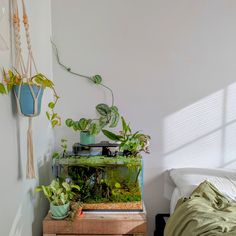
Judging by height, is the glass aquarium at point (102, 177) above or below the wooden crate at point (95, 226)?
above

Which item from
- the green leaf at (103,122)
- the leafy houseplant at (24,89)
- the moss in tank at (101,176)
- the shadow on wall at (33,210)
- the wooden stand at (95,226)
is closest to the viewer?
the leafy houseplant at (24,89)

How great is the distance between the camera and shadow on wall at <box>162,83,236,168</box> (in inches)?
87.1

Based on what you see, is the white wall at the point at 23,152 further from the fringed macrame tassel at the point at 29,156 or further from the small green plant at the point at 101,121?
the small green plant at the point at 101,121

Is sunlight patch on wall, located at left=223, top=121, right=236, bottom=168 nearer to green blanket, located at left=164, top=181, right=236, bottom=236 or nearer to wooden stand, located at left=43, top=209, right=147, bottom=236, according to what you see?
green blanket, located at left=164, top=181, right=236, bottom=236

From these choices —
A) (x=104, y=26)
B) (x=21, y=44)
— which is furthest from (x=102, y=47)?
(x=21, y=44)

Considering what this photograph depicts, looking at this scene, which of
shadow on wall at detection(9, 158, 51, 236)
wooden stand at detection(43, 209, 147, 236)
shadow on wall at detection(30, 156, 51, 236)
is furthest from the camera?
shadow on wall at detection(30, 156, 51, 236)

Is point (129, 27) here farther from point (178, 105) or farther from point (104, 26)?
point (178, 105)

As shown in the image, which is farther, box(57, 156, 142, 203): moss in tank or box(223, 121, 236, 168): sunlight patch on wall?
box(223, 121, 236, 168): sunlight patch on wall

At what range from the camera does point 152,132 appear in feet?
7.32

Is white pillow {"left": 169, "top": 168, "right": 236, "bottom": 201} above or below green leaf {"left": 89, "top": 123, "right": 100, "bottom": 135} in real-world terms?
below

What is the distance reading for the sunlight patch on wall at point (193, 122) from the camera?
2213 mm

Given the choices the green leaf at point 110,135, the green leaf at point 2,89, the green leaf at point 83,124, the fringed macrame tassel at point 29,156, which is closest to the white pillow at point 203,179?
the green leaf at point 110,135

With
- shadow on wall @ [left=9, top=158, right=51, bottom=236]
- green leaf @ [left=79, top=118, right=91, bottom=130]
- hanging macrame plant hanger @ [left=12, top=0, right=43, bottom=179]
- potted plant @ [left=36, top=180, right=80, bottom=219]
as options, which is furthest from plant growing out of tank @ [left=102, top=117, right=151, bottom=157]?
hanging macrame plant hanger @ [left=12, top=0, right=43, bottom=179]

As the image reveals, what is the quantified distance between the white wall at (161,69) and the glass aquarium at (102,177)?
0.32 m
